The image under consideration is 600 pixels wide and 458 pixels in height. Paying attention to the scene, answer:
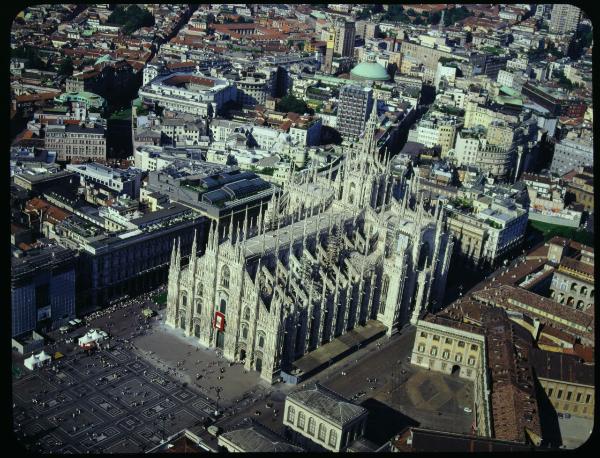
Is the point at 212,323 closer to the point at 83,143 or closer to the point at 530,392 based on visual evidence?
the point at 530,392

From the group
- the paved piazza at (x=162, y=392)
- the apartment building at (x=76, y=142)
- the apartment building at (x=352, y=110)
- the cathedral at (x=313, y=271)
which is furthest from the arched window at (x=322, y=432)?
the apartment building at (x=352, y=110)

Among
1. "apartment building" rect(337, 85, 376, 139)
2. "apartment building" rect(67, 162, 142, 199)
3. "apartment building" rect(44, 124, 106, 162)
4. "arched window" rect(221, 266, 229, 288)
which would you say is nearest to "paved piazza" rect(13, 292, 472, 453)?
"arched window" rect(221, 266, 229, 288)

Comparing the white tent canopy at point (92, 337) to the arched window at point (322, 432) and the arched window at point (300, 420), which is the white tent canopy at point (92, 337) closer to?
the arched window at point (300, 420)

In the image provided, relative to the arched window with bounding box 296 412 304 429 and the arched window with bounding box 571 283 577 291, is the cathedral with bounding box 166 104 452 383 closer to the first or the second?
the arched window with bounding box 296 412 304 429

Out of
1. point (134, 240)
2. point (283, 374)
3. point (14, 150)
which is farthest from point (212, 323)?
point (14, 150)

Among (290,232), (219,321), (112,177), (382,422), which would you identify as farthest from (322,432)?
(112,177)
